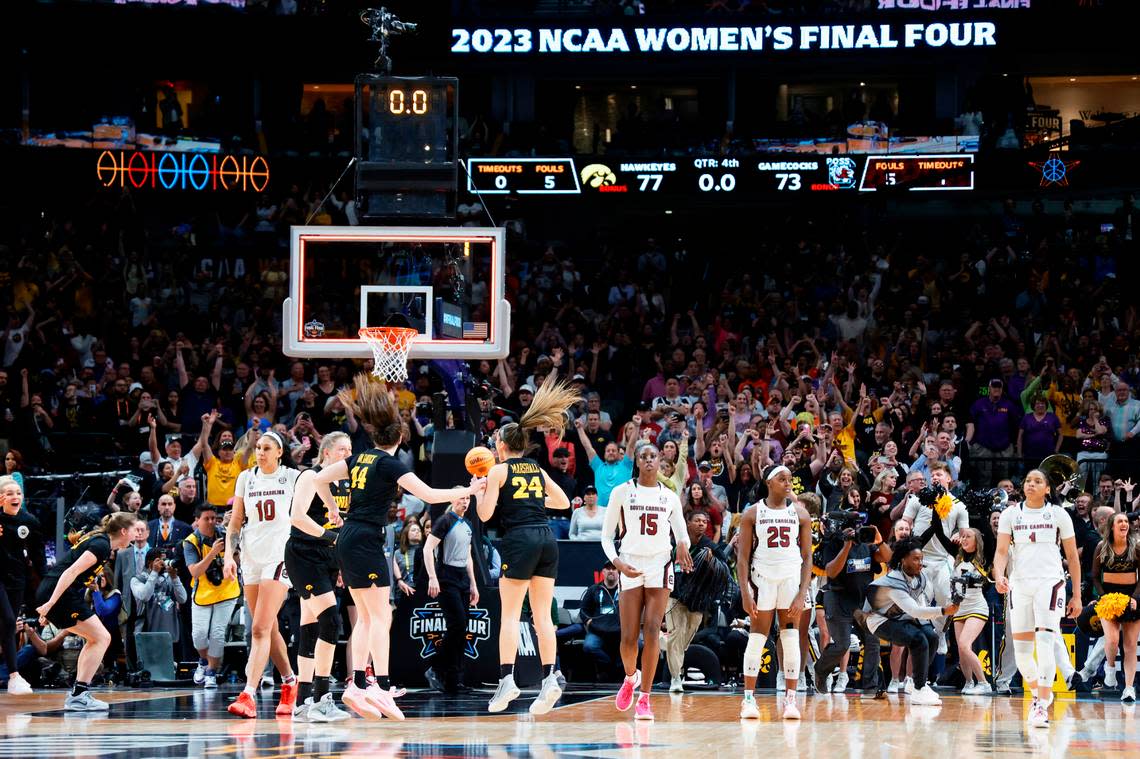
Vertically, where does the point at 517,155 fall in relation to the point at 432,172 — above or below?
above

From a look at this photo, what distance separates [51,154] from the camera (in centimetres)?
2955

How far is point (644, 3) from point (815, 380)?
12384 mm

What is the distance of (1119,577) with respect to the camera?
17500 mm

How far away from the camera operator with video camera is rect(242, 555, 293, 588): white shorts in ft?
18.8

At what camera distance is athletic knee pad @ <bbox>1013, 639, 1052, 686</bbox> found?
13.7 meters

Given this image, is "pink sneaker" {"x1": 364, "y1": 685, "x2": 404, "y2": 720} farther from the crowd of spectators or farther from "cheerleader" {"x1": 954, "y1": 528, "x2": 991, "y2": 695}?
"cheerleader" {"x1": 954, "y1": 528, "x2": 991, "y2": 695}

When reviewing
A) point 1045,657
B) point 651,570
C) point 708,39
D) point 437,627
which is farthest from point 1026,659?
point 708,39

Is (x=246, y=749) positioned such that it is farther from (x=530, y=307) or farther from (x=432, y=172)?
(x=530, y=307)

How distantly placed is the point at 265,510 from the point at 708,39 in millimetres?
19344

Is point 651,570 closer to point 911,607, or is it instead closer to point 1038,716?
point 1038,716

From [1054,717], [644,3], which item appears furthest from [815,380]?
[644,3]

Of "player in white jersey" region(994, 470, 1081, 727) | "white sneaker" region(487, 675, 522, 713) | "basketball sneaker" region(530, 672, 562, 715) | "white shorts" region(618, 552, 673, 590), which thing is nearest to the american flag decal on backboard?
"white shorts" region(618, 552, 673, 590)

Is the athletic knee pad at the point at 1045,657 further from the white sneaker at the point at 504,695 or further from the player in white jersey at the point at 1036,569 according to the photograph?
the white sneaker at the point at 504,695

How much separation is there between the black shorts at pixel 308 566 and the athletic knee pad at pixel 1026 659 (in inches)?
237
